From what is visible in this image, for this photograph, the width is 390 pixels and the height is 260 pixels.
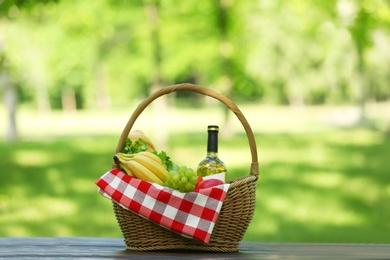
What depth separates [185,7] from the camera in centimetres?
1775

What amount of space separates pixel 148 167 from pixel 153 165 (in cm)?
2

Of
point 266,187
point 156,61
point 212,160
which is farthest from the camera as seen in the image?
point 156,61

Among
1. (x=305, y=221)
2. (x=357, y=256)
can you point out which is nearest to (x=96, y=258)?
(x=357, y=256)

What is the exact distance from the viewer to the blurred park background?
9.31 meters

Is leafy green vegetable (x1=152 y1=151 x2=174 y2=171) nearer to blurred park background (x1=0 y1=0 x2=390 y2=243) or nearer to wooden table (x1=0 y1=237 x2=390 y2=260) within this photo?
wooden table (x1=0 y1=237 x2=390 y2=260)

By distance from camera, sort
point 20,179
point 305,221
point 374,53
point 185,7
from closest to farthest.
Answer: point 305,221 < point 20,179 < point 185,7 < point 374,53

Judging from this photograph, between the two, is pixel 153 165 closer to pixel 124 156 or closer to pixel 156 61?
pixel 124 156

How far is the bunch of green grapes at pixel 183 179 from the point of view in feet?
7.49

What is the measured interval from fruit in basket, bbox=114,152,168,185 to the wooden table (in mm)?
244

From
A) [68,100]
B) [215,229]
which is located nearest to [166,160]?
[215,229]

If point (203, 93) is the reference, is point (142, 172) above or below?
below

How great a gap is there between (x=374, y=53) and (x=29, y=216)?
22782 millimetres

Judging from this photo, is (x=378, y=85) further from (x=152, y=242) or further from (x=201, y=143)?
(x=152, y=242)

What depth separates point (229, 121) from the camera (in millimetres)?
19922
